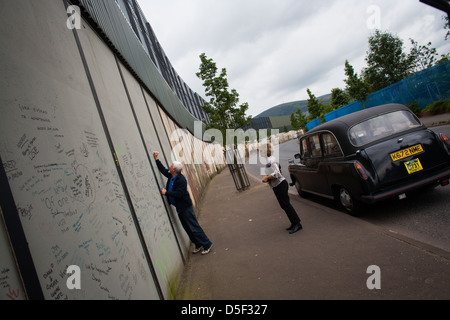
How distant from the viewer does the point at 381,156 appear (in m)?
4.58

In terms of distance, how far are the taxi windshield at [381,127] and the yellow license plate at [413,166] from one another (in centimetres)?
60

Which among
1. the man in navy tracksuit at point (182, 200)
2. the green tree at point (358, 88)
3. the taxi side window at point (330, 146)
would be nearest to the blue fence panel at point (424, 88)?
the green tree at point (358, 88)

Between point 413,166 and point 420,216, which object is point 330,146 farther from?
point 420,216

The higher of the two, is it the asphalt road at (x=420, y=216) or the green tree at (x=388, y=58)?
the green tree at (x=388, y=58)

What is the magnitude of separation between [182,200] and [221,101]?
1263 cm

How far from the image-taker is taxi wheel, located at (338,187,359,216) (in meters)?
5.10

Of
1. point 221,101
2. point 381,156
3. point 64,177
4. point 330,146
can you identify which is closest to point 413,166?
point 381,156

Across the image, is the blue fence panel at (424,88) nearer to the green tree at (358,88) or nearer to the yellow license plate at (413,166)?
the green tree at (358,88)

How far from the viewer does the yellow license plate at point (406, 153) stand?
456cm

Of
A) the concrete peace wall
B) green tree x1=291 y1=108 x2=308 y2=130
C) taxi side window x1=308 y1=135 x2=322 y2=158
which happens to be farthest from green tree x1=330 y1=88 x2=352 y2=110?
the concrete peace wall

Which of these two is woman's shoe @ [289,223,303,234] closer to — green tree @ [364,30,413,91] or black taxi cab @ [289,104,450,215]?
black taxi cab @ [289,104,450,215]

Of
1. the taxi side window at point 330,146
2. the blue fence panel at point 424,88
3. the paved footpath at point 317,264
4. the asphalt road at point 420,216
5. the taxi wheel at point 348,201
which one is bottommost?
the asphalt road at point 420,216
